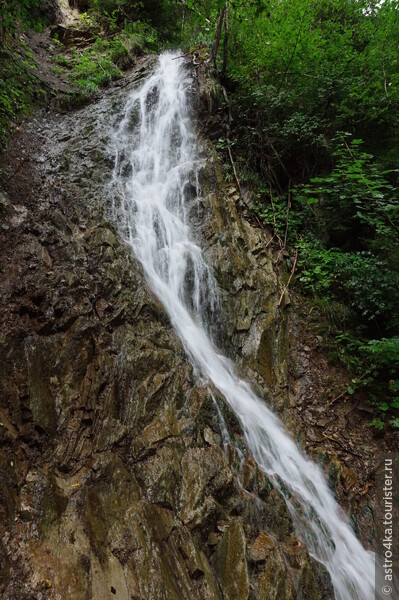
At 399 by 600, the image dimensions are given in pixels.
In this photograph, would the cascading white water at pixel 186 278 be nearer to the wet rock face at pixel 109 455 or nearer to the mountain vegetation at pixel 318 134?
the wet rock face at pixel 109 455

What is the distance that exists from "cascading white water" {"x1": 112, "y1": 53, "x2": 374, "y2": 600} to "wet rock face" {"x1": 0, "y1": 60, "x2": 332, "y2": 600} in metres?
0.34

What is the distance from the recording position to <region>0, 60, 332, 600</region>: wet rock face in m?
2.59

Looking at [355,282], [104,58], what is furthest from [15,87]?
[355,282]

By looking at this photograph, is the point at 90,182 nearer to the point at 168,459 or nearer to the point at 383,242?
the point at 168,459

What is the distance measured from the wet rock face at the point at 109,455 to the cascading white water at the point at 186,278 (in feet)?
1.13

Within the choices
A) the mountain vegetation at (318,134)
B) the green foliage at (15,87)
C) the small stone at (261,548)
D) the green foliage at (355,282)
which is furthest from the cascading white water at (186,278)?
the green foliage at (355,282)

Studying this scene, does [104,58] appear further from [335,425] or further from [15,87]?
[335,425]

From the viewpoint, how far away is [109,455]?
10.4ft

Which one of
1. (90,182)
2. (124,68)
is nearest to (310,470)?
(90,182)

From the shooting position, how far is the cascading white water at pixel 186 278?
3812 millimetres

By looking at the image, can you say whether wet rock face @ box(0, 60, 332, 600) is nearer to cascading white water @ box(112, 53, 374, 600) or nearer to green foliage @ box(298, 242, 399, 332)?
cascading white water @ box(112, 53, 374, 600)

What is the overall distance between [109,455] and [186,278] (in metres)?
3.09

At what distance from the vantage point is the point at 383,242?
232 inches

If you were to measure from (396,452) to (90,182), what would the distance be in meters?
6.60
